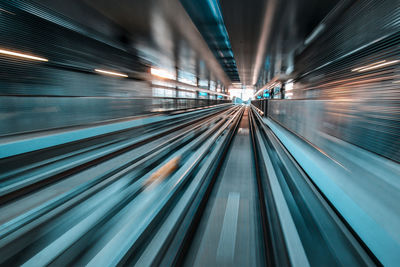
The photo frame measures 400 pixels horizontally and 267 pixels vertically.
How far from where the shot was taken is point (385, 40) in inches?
76.4

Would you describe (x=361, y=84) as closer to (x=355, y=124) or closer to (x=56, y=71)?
(x=355, y=124)

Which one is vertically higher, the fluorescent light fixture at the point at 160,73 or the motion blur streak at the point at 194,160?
the fluorescent light fixture at the point at 160,73

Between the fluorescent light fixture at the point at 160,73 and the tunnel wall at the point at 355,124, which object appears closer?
the tunnel wall at the point at 355,124

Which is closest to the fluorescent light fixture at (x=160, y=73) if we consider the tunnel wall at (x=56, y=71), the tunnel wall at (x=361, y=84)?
the tunnel wall at (x=56, y=71)

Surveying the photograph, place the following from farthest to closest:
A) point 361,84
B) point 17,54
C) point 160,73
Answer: point 160,73, point 17,54, point 361,84

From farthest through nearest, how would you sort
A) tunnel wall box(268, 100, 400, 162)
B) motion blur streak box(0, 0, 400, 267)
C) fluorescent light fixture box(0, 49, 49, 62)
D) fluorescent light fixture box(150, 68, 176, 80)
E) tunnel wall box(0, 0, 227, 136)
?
fluorescent light fixture box(150, 68, 176, 80), tunnel wall box(0, 0, 227, 136), fluorescent light fixture box(0, 49, 49, 62), tunnel wall box(268, 100, 400, 162), motion blur streak box(0, 0, 400, 267)

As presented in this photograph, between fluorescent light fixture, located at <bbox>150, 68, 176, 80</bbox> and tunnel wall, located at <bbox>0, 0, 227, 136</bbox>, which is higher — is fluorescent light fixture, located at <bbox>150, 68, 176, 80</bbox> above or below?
above

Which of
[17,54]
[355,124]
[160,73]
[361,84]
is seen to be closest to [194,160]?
[355,124]

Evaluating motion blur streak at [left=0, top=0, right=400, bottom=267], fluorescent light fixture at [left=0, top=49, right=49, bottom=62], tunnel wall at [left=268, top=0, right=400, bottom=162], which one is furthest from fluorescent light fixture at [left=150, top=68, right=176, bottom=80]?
tunnel wall at [left=268, top=0, right=400, bottom=162]

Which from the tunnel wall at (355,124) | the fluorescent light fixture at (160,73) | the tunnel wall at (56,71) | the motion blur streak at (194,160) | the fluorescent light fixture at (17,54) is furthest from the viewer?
the fluorescent light fixture at (160,73)

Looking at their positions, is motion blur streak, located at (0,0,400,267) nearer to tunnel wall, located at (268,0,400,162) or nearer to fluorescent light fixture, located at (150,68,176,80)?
tunnel wall, located at (268,0,400,162)

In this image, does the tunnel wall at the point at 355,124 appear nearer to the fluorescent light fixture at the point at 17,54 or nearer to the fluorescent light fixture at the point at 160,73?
the fluorescent light fixture at the point at 17,54

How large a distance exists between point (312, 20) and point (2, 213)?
23.9 feet

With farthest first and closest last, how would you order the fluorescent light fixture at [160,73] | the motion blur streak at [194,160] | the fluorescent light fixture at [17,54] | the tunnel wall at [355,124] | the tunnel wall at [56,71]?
the fluorescent light fixture at [160,73] → the tunnel wall at [56,71] → the fluorescent light fixture at [17,54] → the tunnel wall at [355,124] → the motion blur streak at [194,160]
